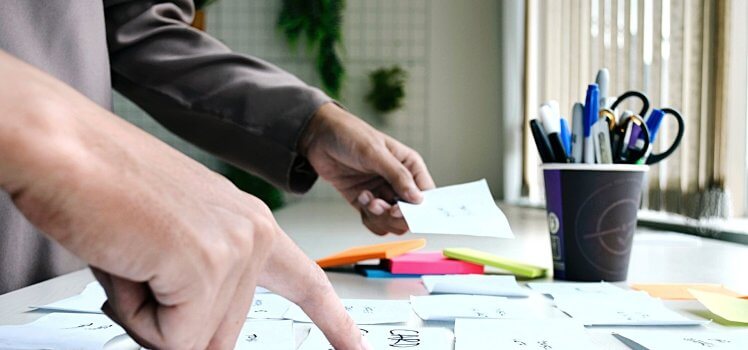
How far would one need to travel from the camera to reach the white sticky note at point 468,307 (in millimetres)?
615

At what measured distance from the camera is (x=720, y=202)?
4.99 feet

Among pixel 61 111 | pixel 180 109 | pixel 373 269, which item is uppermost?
pixel 61 111

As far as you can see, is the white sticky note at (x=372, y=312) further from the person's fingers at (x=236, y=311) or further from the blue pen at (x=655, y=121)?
the blue pen at (x=655, y=121)

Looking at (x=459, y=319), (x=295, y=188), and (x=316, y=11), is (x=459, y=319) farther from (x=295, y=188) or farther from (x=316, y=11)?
(x=316, y=11)

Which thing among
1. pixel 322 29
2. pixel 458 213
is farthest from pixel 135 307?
pixel 322 29

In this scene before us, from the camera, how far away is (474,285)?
0.74 metres

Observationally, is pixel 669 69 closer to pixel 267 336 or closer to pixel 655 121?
pixel 655 121

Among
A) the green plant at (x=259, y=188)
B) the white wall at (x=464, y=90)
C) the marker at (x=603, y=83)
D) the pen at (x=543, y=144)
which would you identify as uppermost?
the marker at (x=603, y=83)

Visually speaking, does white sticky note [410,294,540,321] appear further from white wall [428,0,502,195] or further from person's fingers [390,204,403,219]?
white wall [428,0,502,195]

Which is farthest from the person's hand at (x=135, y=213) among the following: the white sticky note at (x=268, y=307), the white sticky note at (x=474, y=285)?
the white sticky note at (x=474, y=285)

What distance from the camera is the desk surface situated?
67 cm

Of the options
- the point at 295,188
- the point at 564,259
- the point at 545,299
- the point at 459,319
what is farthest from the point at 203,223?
the point at 295,188

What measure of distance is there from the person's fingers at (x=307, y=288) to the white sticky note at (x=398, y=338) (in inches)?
2.1

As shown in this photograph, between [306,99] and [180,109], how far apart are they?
19 centimetres
